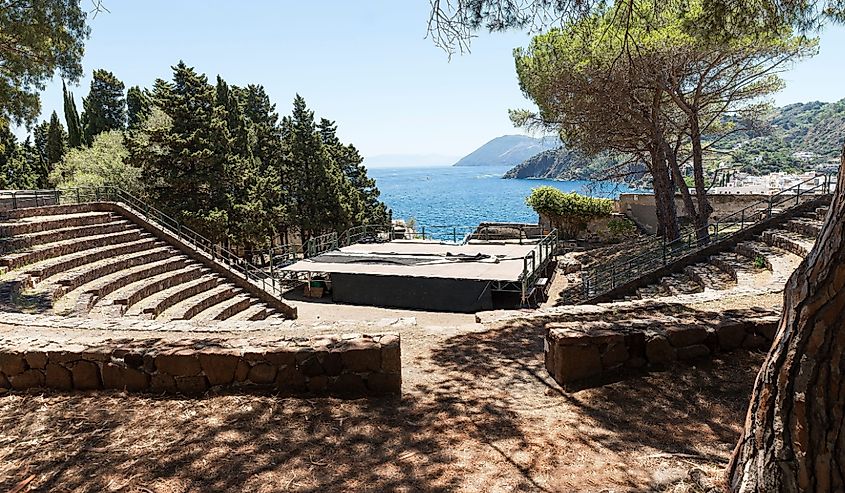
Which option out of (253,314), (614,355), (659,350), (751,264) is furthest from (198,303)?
(751,264)

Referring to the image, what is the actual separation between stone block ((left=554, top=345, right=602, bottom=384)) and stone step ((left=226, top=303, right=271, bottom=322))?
9.37 meters

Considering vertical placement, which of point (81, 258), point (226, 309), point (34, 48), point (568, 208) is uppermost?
point (34, 48)

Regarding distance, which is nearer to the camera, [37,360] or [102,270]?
[37,360]

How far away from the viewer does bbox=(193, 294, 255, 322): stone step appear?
1172 cm

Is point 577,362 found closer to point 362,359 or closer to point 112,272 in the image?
point 362,359

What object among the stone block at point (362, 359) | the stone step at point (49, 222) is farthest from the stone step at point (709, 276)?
the stone step at point (49, 222)

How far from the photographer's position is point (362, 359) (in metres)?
4.41

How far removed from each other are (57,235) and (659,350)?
1373cm

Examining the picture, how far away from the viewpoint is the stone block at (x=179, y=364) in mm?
4398

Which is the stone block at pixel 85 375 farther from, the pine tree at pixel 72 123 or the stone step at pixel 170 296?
the pine tree at pixel 72 123

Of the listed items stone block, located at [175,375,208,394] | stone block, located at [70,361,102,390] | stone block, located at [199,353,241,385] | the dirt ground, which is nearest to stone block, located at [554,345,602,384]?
the dirt ground

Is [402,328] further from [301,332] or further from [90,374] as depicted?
[90,374]

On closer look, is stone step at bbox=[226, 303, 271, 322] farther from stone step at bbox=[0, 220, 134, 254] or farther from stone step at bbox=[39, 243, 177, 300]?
stone step at bbox=[0, 220, 134, 254]

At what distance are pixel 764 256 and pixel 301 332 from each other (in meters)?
9.73
